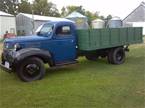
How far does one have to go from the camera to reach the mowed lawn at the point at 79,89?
606 centimetres

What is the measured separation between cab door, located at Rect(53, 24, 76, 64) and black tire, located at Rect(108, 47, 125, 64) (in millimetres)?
2056

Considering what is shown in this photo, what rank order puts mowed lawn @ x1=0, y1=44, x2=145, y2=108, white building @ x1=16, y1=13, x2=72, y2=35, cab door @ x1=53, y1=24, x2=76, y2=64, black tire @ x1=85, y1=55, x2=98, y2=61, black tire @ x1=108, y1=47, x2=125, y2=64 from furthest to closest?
white building @ x1=16, y1=13, x2=72, y2=35, black tire @ x1=85, y1=55, x2=98, y2=61, black tire @ x1=108, y1=47, x2=125, y2=64, cab door @ x1=53, y1=24, x2=76, y2=64, mowed lawn @ x1=0, y1=44, x2=145, y2=108

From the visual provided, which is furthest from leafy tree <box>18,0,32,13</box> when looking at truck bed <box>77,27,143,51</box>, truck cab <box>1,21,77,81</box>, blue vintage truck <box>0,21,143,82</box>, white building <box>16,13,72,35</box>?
Result: truck cab <box>1,21,77,81</box>

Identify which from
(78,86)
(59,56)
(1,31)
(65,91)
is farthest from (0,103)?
(1,31)

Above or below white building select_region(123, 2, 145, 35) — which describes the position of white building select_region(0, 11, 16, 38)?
below

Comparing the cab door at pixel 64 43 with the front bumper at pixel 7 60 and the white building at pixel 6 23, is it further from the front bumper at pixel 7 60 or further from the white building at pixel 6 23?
the white building at pixel 6 23

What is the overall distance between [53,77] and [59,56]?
34.4 inches

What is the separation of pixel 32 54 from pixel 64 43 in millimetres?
1526

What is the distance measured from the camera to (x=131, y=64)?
429 inches

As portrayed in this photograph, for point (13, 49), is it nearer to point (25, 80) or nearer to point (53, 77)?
point (25, 80)

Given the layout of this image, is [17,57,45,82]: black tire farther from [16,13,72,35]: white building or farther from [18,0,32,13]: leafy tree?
[18,0,32,13]: leafy tree

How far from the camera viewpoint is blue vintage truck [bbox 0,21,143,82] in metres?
8.30

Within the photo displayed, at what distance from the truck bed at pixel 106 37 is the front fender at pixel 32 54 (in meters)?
1.60

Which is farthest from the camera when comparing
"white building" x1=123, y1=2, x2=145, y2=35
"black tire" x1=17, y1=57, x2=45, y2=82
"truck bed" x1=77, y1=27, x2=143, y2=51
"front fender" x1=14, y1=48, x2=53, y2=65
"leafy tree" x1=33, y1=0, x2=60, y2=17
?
"leafy tree" x1=33, y1=0, x2=60, y2=17
